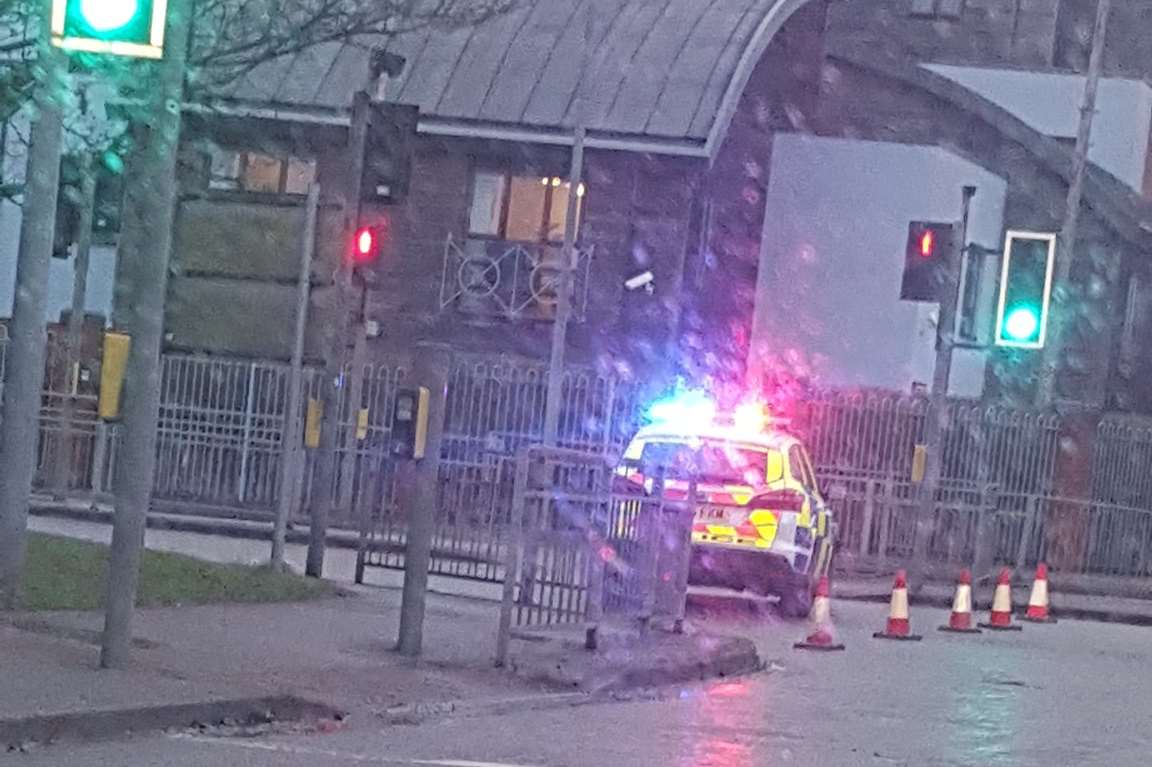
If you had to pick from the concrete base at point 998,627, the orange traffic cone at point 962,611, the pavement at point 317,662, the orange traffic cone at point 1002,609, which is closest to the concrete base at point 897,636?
the orange traffic cone at point 962,611

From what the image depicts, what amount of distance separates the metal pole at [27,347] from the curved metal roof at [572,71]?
58.9 feet

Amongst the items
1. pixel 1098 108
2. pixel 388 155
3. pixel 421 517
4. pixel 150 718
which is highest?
pixel 1098 108

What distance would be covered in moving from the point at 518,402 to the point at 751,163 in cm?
886

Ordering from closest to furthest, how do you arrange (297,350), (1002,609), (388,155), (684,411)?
(388,155) → (297,350) → (1002,609) → (684,411)

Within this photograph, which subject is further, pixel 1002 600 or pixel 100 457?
pixel 100 457

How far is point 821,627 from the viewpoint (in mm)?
19375

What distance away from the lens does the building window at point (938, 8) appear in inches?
1984

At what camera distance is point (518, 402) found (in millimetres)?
31812

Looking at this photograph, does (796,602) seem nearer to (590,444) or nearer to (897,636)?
(897,636)

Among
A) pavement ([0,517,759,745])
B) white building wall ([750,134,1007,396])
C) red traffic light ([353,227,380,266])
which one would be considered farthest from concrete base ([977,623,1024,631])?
white building wall ([750,134,1007,396])

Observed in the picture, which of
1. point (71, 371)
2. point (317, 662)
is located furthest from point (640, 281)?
point (317, 662)

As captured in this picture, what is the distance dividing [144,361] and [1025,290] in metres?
11.3

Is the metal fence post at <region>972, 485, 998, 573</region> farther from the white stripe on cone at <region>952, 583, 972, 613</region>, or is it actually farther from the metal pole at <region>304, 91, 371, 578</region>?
the metal pole at <region>304, 91, 371, 578</region>

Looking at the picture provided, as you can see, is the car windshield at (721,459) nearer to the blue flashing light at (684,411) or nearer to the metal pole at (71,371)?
the blue flashing light at (684,411)
